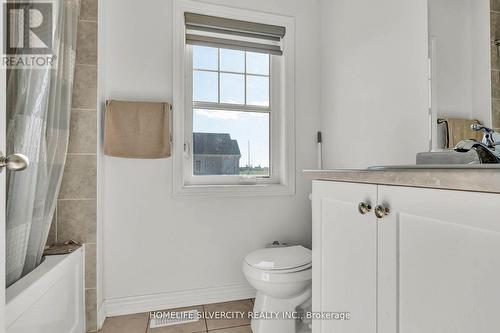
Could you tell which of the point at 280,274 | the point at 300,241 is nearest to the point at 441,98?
the point at 280,274

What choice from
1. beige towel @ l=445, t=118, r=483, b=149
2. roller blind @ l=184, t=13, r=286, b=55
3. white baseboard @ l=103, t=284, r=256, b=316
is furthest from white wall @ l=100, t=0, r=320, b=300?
beige towel @ l=445, t=118, r=483, b=149

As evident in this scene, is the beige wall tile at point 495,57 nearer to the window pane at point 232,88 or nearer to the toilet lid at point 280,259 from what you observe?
the toilet lid at point 280,259

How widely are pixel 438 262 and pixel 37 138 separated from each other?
1384 mm

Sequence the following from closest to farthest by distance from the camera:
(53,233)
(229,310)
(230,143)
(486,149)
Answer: (486,149), (53,233), (229,310), (230,143)

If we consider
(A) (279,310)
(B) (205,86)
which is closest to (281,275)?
(A) (279,310)

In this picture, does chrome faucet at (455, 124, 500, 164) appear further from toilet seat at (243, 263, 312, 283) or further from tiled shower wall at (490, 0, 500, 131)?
toilet seat at (243, 263, 312, 283)

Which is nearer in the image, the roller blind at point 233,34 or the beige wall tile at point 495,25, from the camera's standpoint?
Answer: the beige wall tile at point 495,25

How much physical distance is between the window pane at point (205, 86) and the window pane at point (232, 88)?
0.17 ft

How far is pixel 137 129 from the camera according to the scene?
1.69 metres

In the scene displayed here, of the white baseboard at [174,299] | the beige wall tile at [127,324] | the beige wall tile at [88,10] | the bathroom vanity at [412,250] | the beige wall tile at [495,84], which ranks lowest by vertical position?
the beige wall tile at [127,324]

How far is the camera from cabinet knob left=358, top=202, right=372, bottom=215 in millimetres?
772

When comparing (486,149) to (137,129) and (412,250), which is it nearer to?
(412,250)

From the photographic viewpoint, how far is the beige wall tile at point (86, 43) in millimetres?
1547

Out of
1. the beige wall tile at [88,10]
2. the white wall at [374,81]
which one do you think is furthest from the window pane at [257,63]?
the beige wall tile at [88,10]
